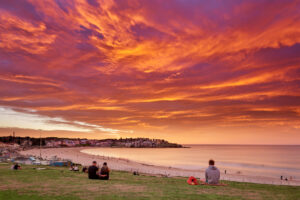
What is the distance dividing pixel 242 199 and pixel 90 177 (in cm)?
1129

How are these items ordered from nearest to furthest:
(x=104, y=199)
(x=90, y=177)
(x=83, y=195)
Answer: (x=104, y=199) → (x=83, y=195) → (x=90, y=177)

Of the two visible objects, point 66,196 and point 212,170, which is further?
point 212,170

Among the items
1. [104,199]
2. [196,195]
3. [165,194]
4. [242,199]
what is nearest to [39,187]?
[104,199]

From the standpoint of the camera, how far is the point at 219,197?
12.2 meters

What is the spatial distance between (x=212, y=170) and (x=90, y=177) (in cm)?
908

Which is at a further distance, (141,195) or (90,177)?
(90,177)

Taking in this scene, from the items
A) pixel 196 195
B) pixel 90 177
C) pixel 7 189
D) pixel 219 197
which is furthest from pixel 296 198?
pixel 7 189

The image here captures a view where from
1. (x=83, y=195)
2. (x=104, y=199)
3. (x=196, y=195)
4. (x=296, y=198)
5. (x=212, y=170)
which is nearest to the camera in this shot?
(x=104, y=199)

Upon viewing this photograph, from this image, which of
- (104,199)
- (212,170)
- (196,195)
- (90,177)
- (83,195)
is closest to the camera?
(104,199)

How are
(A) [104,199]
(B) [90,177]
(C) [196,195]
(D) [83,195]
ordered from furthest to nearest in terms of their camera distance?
(B) [90,177]
(C) [196,195]
(D) [83,195]
(A) [104,199]

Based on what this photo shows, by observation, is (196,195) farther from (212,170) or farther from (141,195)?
(212,170)

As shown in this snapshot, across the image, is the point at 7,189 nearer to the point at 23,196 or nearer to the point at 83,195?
the point at 23,196

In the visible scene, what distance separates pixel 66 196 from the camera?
11.3 m

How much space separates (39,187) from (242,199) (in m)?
10.8
